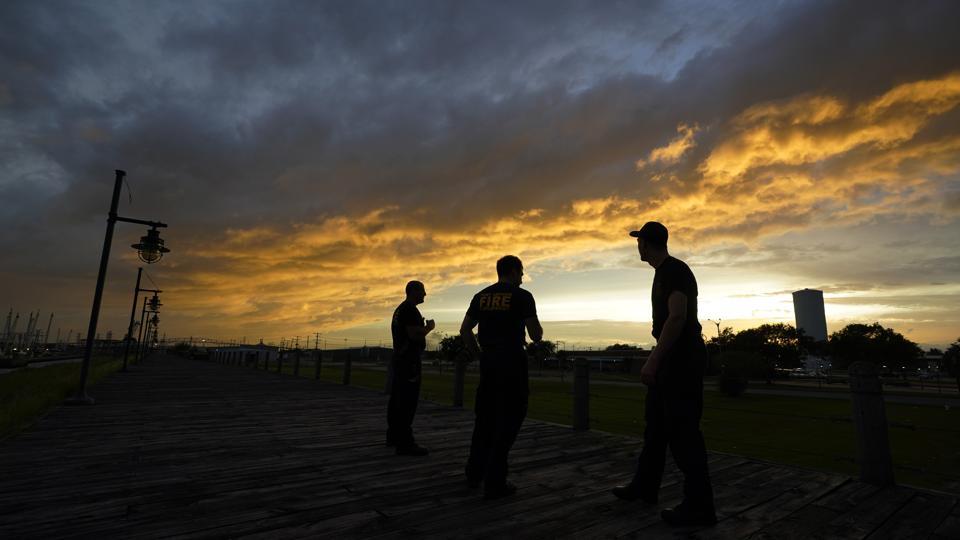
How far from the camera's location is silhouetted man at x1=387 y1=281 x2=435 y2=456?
4773 mm

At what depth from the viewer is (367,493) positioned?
3346mm

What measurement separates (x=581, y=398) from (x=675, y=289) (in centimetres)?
368

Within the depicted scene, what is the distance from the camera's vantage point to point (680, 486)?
12.0ft

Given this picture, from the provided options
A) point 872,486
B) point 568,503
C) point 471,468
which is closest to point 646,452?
point 568,503

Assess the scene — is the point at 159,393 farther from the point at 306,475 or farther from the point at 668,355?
the point at 668,355

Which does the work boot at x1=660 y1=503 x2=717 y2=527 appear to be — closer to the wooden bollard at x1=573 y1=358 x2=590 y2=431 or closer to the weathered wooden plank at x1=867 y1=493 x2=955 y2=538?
the weathered wooden plank at x1=867 y1=493 x2=955 y2=538

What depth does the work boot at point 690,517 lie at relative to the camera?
2781 millimetres

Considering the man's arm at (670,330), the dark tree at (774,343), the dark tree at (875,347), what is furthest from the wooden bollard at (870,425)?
the dark tree at (875,347)

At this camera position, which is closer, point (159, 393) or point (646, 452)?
point (646, 452)

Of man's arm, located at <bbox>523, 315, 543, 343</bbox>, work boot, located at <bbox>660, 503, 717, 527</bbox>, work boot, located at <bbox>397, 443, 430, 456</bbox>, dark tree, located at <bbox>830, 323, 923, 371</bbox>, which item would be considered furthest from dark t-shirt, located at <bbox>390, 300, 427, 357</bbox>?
dark tree, located at <bbox>830, 323, 923, 371</bbox>

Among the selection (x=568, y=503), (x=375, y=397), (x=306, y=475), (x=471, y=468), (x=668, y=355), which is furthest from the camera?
(x=375, y=397)

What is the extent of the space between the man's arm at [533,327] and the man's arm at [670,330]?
94 centimetres

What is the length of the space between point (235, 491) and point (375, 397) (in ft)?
25.0

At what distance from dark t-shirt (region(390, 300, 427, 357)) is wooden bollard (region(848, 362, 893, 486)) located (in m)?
4.18
